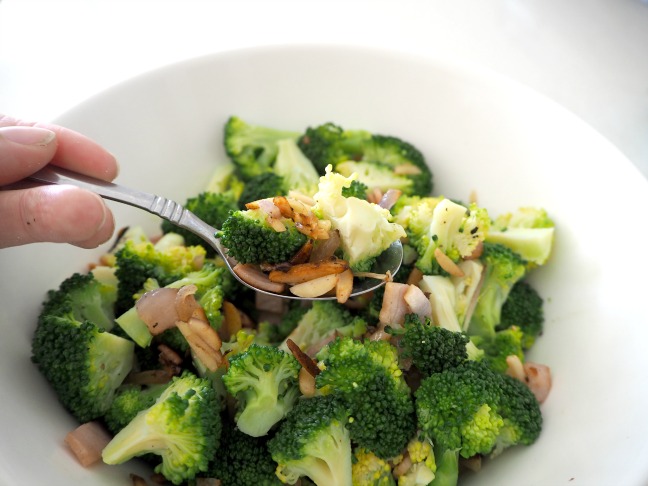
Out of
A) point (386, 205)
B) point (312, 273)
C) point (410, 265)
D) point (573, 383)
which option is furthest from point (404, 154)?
point (573, 383)

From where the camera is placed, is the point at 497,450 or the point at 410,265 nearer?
the point at 497,450

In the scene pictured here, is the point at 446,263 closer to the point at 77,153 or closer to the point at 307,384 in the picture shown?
the point at 307,384

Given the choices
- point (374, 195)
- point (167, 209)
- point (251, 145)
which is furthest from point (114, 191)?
point (374, 195)

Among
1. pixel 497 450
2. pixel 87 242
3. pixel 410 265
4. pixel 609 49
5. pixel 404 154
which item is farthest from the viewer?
pixel 609 49

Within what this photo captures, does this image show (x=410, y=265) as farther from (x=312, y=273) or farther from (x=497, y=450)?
(x=497, y=450)

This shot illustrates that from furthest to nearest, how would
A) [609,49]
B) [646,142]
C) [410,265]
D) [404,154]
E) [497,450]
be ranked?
[609,49] < [646,142] < [404,154] < [410,265] < [497,450]

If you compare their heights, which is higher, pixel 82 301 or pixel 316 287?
pixel 316 287
